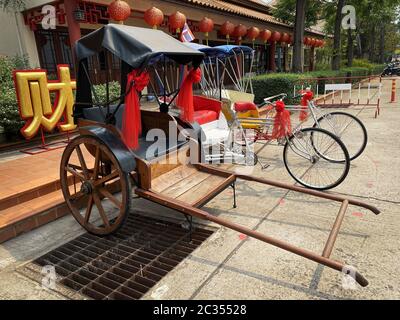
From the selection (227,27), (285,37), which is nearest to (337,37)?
(285,37)

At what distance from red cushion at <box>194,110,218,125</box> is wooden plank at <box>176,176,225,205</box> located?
2276 mm

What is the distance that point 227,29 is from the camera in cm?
1288

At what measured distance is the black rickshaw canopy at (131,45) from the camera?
2.93m

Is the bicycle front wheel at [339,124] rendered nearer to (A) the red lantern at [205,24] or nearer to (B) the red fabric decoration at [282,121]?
(B) the red fabric decoration at [282,121]

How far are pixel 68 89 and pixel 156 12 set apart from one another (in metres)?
4.05

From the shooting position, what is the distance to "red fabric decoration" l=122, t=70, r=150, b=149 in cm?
317

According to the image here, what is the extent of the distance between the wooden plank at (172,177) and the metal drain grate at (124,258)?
0.47m

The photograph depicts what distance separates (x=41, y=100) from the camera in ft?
17.7

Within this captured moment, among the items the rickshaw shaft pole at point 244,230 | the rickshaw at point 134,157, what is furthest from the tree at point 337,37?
the rickshaw shaft pole at point 244,230

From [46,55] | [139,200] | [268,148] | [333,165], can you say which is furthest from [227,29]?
[139,200]

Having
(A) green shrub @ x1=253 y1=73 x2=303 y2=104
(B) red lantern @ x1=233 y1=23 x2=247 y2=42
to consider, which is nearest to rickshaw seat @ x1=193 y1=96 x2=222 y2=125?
(A) green shrub @ x1=253 y1=73 x2=303 y2=104
